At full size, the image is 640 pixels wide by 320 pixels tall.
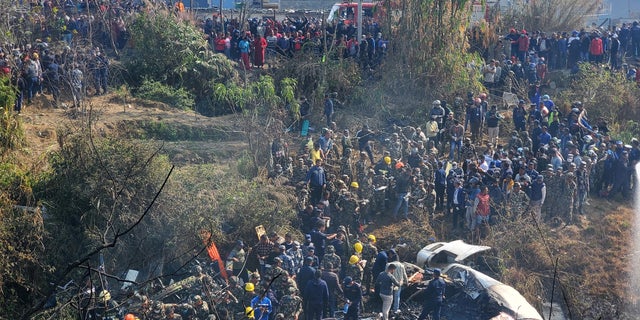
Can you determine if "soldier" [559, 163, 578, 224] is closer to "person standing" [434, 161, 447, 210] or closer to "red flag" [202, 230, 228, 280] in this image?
"person standing" [434, 161, 447, 210]

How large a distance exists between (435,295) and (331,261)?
1942 millimetres

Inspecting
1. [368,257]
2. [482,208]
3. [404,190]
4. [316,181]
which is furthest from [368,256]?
[482,208]

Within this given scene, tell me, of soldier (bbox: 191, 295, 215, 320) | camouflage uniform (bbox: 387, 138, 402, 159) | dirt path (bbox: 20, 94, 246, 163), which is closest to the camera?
soldier (bbox: 191, 295, 215, 320)

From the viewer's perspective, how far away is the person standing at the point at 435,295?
13961 millimetres

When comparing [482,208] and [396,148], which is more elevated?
[396,148]

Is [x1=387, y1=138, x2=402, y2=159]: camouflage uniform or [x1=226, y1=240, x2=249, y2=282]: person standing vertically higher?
[x1=387, y1=138, x2=402, y2=159]: camouflage uniform

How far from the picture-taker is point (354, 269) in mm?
14945

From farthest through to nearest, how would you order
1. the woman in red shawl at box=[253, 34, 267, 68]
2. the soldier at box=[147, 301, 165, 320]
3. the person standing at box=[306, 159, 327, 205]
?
1. the woman in red shawl at box=[253, 34, 267, 68]
2. the person standing at box=[306, 159, 327, 205]
3. the soldier at box=[147, 301, 165, 320]

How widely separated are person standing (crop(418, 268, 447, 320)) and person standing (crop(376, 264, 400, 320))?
58 cm

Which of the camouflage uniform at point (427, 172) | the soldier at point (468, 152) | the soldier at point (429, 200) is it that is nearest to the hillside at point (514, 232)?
the soldier at point (429, 200)

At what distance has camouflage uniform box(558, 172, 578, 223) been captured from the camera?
17.7 metres

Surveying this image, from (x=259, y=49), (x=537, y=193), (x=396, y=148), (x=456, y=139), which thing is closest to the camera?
(x=537, y=193)

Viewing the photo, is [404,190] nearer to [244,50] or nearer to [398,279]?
[398,279]

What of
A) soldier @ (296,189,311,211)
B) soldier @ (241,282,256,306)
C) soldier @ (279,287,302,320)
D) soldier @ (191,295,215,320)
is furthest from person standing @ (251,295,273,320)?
soldier @ (296,189,311,211)
